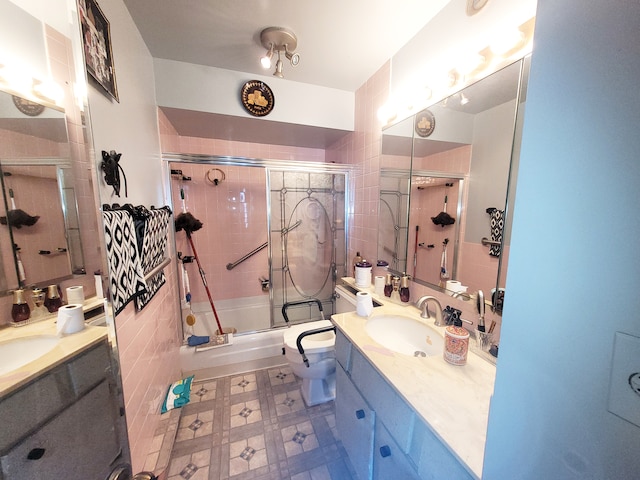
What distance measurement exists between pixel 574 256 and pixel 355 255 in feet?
6.59

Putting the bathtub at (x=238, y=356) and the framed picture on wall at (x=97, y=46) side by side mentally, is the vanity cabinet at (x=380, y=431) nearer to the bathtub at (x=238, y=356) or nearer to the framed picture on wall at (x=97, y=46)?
the bathtub at (x=238, y=356)

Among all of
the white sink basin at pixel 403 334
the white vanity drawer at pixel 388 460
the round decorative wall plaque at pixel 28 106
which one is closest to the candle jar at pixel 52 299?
the round decorative wall plaque at pixel 28 106

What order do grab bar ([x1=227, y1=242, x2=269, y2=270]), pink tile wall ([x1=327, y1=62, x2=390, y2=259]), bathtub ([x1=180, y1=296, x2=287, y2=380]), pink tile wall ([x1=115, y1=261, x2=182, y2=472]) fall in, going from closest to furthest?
pink tile wall ([x1=115, y1=261, x2=182, y2=472])
pink tile wall ([x1=327, y1=62, x2=390, y2=259])
bathtub ([x1=180, y1=296, x2=287, y2=380])
grab bar ([x1=227, y1=242, x2=269, y2=270])

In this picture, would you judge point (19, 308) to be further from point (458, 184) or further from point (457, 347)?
point (458, 184)

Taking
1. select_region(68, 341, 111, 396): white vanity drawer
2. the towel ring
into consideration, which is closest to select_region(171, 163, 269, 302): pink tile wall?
the towel ring

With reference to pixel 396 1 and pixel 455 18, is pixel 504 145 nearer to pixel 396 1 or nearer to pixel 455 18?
pixel 455 18

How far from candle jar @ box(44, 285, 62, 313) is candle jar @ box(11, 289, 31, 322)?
0.09ft

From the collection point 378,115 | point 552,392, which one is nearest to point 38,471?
point 552,392

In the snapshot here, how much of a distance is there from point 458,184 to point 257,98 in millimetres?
1694

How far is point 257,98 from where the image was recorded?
1914mm

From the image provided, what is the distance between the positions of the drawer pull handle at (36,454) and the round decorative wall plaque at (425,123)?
180 centimetres

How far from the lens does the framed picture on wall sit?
851 mm

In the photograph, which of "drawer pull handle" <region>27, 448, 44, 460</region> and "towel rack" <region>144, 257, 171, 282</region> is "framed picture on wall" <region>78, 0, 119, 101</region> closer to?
"towel rack" <region>144, 257, 171, 282</region>

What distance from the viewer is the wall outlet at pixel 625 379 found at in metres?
0.25
